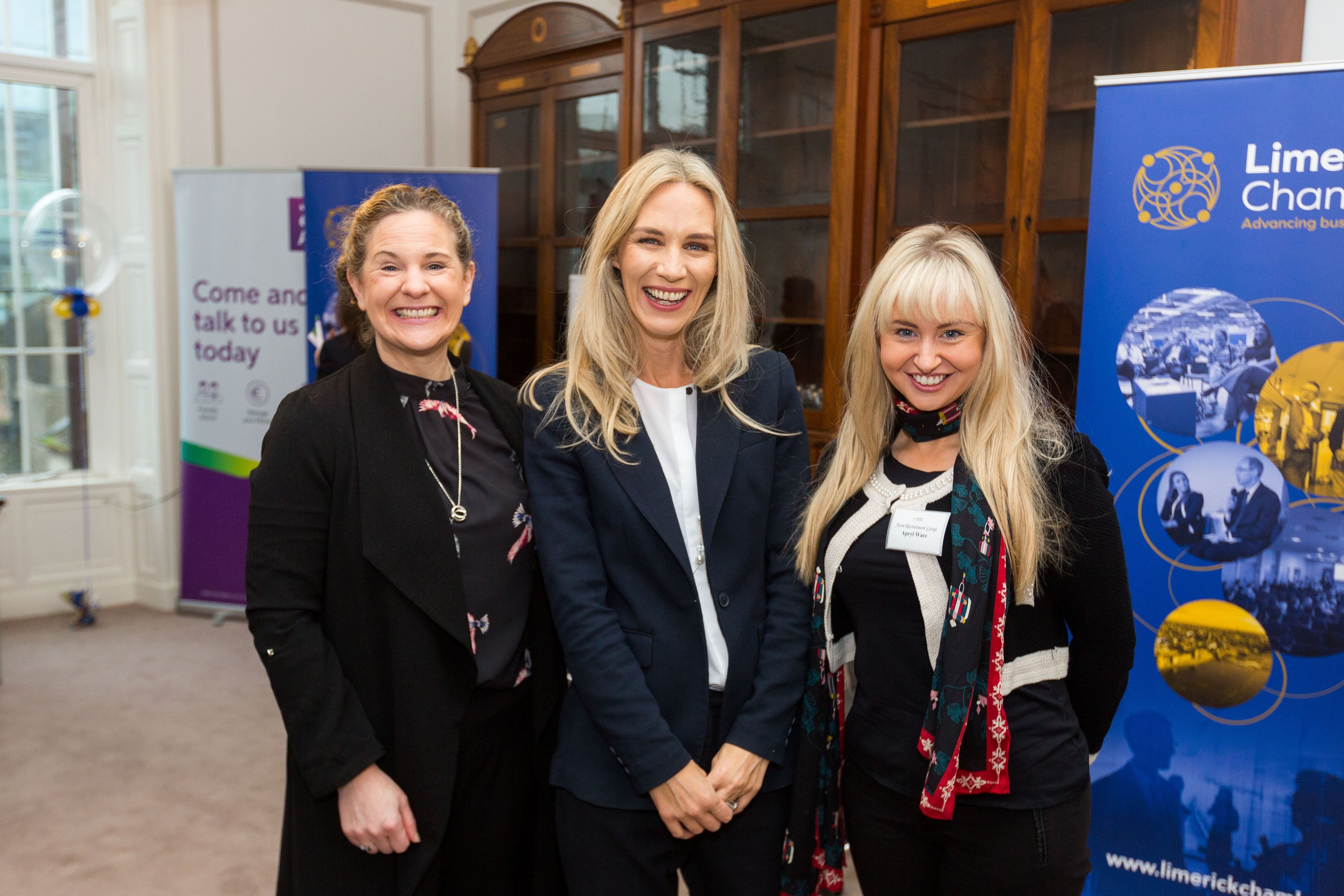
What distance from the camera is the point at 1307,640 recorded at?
84.0 inches

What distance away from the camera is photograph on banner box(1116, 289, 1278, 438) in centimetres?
216

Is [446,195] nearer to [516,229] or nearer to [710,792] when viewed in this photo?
[516,229]

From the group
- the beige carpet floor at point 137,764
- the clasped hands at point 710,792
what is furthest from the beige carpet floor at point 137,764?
the clasped hands at point 710,792

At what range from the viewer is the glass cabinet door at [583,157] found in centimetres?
424

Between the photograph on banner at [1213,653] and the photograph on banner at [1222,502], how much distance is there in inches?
5.4

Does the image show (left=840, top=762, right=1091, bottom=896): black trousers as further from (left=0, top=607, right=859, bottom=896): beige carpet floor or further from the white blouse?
(left=0, top=607, right=859, bottom=896): beige carpet floor


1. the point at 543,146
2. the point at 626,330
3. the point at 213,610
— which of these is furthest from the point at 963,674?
the point at 213,610

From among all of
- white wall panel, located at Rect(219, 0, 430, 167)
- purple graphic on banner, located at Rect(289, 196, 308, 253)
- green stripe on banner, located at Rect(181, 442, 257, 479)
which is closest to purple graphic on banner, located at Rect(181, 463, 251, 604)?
green stripe on banner, located at Rect(181, 442, 257, 479)

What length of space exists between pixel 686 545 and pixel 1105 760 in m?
1.57

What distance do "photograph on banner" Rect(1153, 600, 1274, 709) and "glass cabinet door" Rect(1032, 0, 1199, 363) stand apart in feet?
2.96

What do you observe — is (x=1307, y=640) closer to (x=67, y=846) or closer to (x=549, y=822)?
(x=549, y=822)

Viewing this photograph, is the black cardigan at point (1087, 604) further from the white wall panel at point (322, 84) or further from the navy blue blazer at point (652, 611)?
the white wall panel at point (322, 84)

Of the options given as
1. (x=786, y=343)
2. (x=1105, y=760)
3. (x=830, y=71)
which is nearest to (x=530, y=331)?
(x=786, y=343)

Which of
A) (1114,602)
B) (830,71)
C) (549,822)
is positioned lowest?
(549,822)
